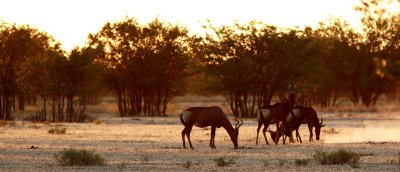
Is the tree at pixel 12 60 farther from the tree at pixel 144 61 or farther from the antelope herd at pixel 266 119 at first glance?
the antelope herd at pixel 266 119

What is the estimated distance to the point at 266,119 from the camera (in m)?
32.1

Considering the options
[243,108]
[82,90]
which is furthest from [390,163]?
[243,108]

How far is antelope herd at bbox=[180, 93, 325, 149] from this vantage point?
2902 centimetres

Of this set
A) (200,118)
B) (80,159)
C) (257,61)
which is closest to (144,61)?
(257,61)

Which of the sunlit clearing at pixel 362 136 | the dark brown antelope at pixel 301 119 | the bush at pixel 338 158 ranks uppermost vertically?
the dark brown antelope at pixel 301 119

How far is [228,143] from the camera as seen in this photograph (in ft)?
109

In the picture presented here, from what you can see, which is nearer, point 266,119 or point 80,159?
point 80,159

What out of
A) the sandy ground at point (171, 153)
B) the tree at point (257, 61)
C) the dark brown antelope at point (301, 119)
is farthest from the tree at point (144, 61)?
the dark brown antelope at point (301, 119)

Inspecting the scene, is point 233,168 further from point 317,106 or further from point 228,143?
point 317,106

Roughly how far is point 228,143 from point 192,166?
10.8 m

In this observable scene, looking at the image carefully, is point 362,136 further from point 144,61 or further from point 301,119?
point 144,61

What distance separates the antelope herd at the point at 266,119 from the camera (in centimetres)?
2902

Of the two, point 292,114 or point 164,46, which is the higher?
point 164,46

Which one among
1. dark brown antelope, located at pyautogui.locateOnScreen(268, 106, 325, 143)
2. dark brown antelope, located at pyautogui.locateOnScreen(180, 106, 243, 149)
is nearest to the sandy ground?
dark brown antelope, located at pyautogui.locateOnScreen(180, 106, 243, 149)
